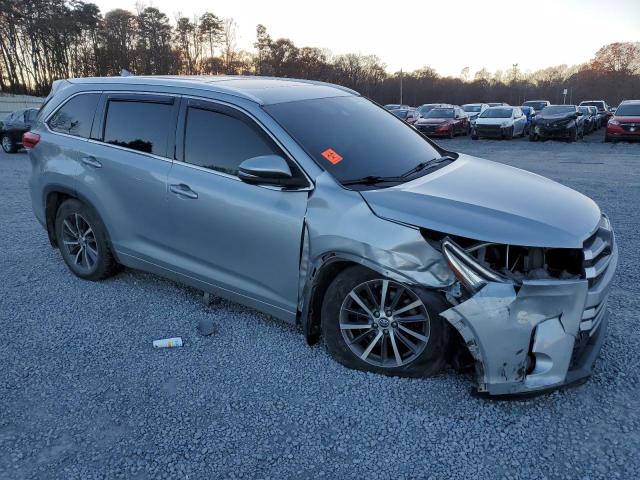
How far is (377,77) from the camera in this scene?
262 feet

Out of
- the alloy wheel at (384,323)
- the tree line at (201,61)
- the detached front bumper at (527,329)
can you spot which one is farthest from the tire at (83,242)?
the tree line at (201,61)

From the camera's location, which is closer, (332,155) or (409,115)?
(332,155)

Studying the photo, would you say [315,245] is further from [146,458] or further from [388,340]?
[146,458]

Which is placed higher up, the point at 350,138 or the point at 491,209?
the point at 350,138

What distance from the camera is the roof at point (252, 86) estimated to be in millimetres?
3550

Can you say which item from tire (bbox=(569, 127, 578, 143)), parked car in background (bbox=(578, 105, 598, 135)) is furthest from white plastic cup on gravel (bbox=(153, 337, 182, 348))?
parked car in background (bbox=(578, 105, 598, 135))

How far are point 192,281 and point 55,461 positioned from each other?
1610 mm

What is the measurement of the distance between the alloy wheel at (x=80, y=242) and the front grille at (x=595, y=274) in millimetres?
3985

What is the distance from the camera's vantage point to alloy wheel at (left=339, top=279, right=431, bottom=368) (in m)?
2.91

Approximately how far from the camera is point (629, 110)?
2042 cm

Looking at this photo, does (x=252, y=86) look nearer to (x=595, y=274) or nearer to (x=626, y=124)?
(x=595, y=274)

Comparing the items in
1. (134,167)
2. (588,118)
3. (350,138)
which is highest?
(350,138)

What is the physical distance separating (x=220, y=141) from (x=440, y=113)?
23.1 metres

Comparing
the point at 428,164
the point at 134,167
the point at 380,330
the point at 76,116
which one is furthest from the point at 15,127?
the point at 380,330
